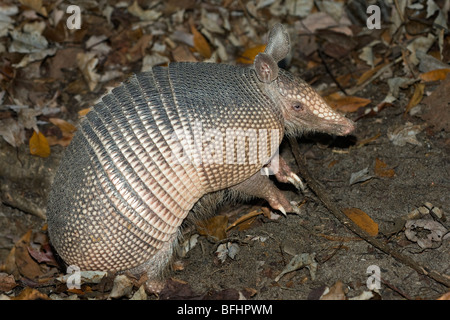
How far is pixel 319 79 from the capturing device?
25.1ft

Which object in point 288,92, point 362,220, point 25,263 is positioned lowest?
point 25,263

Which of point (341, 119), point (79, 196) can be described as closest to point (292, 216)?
point (341, 119)

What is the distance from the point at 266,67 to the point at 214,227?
194cm

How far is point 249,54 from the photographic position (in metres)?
7.79

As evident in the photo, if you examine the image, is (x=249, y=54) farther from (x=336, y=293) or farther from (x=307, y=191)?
(x=336, y=293)

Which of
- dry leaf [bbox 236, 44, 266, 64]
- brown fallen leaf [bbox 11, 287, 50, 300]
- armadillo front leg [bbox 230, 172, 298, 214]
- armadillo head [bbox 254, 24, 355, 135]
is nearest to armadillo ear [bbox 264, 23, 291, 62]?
armadillo head [bbox 254, 24, 355, 135]

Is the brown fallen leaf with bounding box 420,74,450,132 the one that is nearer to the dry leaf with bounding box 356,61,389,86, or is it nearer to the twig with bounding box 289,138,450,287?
the dry leaf with bounding box 356,61,389,86

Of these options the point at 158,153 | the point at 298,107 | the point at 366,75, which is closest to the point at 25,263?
the point at 158,153

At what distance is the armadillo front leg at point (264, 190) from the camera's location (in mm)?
5559

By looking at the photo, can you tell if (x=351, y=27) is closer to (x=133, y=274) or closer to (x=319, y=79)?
(x=319, y=79)

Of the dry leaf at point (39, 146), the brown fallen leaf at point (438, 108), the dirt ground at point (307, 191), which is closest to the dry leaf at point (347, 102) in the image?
the dirt ground at point (307, 191)

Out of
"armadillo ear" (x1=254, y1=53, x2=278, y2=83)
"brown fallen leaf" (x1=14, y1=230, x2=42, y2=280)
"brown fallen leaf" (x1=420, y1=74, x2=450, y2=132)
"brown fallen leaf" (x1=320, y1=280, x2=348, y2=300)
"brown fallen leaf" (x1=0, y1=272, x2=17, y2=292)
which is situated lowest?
"brown fallen leaf" (x1=14, y1=230, x2=42, y2=280)

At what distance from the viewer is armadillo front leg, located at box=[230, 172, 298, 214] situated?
5559 millimetres

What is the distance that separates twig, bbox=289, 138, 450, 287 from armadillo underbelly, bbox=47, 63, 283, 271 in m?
1.07
